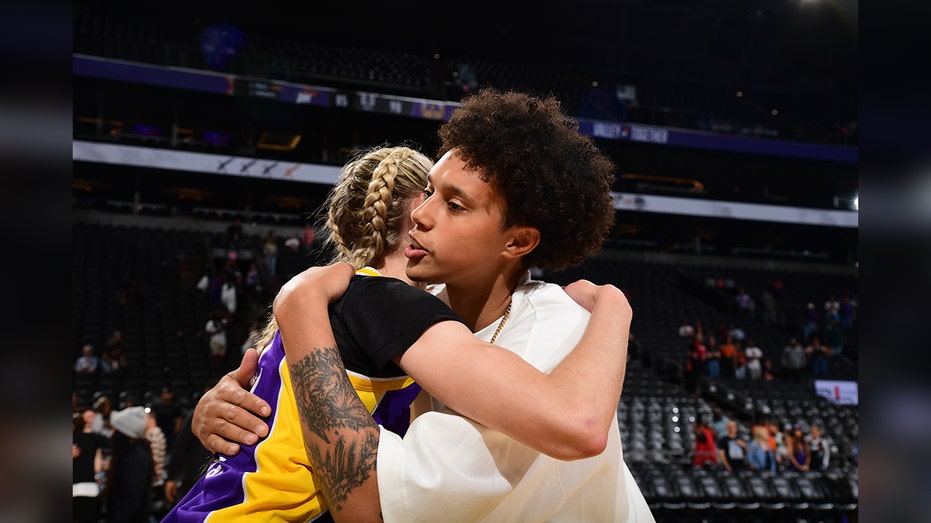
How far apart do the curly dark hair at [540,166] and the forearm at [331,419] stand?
48 centimetres

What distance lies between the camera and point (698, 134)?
22.9m

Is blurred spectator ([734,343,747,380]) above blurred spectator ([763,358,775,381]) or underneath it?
above

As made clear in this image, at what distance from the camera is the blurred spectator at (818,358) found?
17.0 metres

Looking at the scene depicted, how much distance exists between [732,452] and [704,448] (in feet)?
1.18

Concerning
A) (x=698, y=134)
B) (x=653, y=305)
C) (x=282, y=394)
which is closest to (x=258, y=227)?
(x=653, y=305)

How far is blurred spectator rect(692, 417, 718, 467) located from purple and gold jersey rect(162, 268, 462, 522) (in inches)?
370

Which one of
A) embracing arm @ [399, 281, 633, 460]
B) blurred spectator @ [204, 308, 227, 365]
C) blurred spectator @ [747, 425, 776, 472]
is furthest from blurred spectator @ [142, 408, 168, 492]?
blurred spectator @ [747, 425, 776, 472]

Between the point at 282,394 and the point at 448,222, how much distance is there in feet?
1.63

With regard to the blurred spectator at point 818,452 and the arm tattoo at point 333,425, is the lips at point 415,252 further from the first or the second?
the blurred spectator at point 818,452

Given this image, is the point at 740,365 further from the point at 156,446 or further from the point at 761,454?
the point at 156,446

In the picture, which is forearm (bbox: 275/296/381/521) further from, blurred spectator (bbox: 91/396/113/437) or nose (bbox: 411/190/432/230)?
blurred spectator (bbox: 91/396/113/437)

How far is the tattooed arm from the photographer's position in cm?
144

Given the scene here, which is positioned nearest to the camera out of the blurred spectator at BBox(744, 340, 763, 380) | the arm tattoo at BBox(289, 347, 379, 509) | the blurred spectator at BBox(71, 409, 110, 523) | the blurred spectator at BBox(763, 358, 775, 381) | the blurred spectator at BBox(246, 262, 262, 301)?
the arm tattoo at BBox(289, 347, 379, 509)
